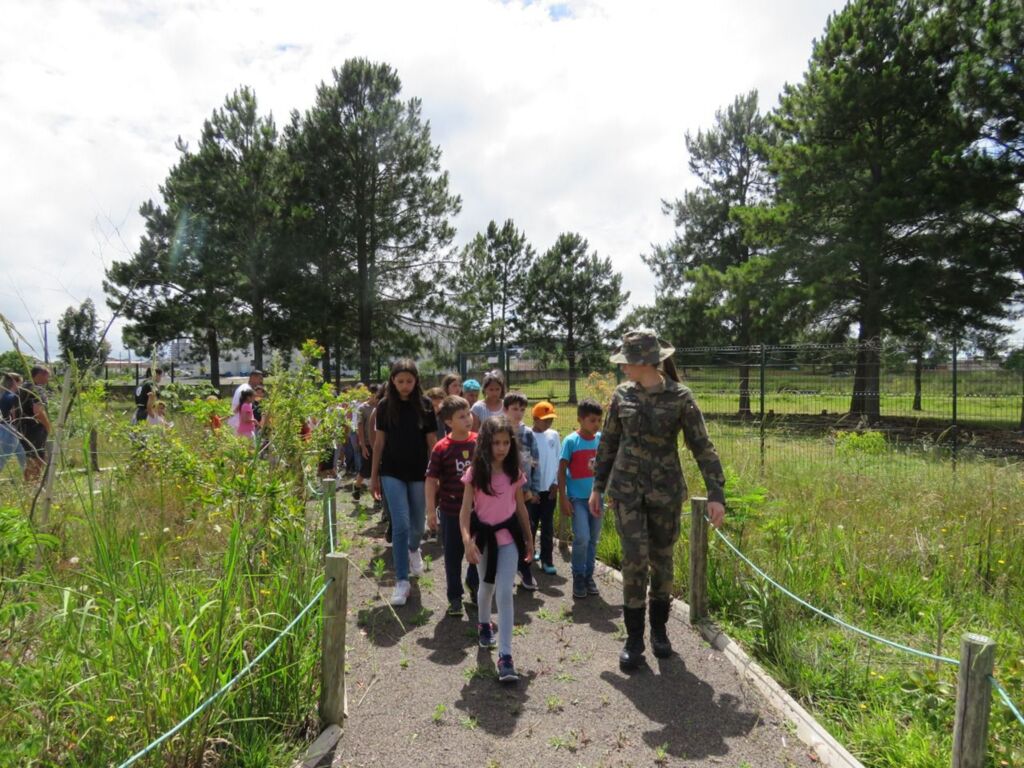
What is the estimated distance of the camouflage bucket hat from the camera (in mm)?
3687

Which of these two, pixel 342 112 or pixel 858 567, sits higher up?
Result: pixel 342 112

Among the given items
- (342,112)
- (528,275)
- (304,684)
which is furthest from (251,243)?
(304,684)

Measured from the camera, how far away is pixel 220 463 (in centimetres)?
407

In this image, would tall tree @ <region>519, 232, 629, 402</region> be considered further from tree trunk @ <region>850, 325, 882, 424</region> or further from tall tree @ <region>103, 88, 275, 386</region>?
tree trunk @ <region>850, 325, 882, 424</region>

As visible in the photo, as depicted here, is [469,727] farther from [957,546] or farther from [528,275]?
[528,275]

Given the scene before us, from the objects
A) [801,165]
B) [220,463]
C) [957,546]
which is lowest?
[957,546]

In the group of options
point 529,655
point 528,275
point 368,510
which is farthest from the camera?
point 528,275

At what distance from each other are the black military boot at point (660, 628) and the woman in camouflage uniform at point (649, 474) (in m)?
0.16

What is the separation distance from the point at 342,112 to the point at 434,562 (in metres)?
22.4

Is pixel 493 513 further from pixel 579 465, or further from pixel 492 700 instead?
pixel 579 465

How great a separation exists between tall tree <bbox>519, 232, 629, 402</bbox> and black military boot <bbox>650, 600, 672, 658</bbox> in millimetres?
29742

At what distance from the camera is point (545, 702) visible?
3.35 meters

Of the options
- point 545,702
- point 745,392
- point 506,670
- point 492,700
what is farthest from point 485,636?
point 745,392

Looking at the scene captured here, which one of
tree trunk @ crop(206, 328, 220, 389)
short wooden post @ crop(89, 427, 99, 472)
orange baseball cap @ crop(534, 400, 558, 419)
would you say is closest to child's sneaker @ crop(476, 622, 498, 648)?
orange baseball cap @ crop(534, 400, 558, 419)
